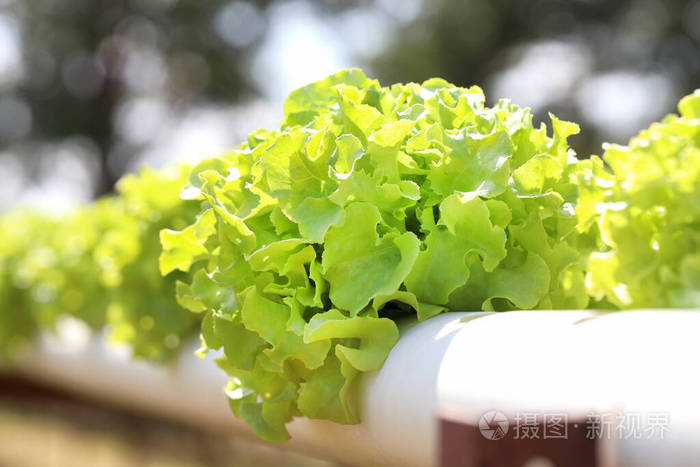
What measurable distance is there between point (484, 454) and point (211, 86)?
1125 centimetres

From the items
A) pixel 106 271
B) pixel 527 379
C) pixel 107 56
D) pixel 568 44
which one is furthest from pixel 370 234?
pixel 107 56

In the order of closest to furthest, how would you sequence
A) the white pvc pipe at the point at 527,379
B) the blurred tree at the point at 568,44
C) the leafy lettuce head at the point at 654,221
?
the white pvc pipe at the point at 527,379 → the leafy lettuce head at the point at 654,221 → the blurred tree at the point at 568,44

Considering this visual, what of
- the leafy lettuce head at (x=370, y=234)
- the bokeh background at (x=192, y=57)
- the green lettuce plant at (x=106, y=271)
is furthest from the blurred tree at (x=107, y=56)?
the leafy lettuce head at (x=370, y=234)

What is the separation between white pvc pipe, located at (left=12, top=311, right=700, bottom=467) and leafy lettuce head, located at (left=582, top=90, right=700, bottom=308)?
0.20ft

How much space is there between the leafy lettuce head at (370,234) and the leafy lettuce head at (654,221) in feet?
0.47

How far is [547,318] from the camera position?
0.96 meters

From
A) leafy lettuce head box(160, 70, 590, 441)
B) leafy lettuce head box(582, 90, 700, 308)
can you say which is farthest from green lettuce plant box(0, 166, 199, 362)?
leafy lettuce head box(582, 90, 700, 308)

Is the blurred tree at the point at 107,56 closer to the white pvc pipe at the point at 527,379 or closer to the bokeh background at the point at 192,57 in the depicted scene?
the bokeh background at the point at 192,57

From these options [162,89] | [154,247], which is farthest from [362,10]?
[154,247]

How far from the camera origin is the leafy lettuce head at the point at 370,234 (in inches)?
46.5

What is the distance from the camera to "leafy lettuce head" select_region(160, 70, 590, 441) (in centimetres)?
118

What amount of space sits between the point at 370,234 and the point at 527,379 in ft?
1.36

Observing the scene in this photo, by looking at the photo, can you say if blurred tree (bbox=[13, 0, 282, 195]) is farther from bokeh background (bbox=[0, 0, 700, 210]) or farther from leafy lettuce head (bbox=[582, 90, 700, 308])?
leafy lettuce head (bbox=[582, 90, 700, 308])

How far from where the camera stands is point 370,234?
1194mm
